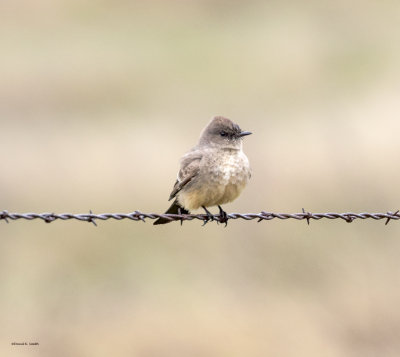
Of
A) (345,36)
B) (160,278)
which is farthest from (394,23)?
(160,278)

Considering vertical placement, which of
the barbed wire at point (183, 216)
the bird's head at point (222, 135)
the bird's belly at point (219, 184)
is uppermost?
the bird's head at point (222, 135)

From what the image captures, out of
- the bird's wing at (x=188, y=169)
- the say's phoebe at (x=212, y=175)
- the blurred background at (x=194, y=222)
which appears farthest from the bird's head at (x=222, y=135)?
the blurred background at (x=194, y=222)

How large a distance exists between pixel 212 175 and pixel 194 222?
405 centimetres

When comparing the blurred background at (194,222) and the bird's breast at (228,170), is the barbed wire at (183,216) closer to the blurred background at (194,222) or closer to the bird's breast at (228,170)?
the bird's breast at (228,170)

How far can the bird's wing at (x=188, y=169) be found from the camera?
27.6 ft

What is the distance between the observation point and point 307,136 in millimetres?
15398

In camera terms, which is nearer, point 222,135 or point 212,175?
point 212,175

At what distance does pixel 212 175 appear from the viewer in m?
8.27

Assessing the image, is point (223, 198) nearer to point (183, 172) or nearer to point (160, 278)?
point (183, 172)

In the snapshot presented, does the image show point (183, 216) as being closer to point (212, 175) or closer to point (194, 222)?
point (212, 175)

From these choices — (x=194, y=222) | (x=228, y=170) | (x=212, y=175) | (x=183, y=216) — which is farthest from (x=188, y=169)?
(x=194, y=222)

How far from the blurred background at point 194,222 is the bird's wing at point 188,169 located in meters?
2.24

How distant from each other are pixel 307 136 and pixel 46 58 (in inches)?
402

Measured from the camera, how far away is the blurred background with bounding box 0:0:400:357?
10227mm
